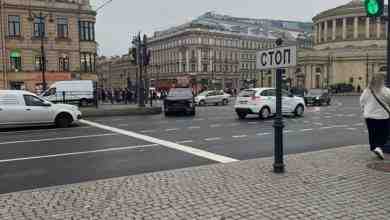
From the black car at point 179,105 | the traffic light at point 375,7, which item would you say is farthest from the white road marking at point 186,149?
the black car at point 179,105

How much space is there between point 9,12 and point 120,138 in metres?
43.6

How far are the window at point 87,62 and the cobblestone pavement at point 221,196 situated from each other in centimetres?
4944

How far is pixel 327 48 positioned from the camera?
323ft

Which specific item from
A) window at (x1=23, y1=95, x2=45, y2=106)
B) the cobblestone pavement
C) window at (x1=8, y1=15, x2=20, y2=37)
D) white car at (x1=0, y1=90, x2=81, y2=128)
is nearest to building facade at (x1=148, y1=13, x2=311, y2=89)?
window at (x1=8, y1=15, x2=20, y2=37)

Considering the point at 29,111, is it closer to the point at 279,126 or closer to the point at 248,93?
the point at 248,93

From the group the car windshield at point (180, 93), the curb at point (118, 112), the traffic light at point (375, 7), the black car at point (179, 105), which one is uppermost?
the traffic light at point (375, 7)

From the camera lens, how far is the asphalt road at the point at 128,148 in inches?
304

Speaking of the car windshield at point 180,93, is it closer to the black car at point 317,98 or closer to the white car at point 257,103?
A: the white car at point 257,103

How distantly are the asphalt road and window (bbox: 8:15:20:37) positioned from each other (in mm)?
38548

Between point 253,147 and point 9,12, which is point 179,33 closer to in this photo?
point 9,12

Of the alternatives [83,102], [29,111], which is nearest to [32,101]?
[29,111]

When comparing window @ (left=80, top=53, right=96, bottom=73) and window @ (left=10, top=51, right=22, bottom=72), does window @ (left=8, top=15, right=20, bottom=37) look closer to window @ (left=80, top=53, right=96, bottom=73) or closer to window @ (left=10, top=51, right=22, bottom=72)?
window @ (left=10, top=51, right=22, bottom=72)

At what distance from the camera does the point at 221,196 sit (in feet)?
18.6

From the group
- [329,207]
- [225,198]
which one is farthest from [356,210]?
[225,198]
